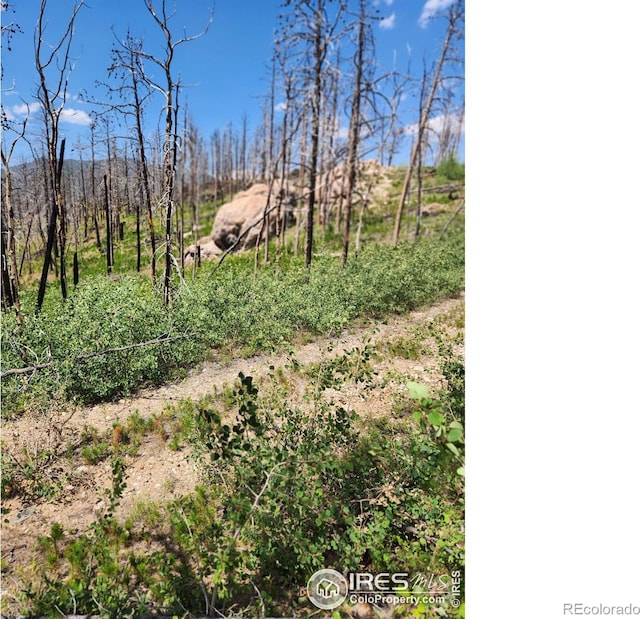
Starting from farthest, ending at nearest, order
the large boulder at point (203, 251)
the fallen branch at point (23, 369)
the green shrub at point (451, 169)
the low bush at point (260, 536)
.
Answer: the green shrub at point (451, 169)
the large boulder at point (203, 251)
the fallen branch at point (23, 369)
the low bush at point (260, 536)

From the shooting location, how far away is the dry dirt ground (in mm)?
1735

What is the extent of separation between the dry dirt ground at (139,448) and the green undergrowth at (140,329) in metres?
0.09

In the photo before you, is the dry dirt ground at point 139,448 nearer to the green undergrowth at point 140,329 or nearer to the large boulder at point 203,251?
the green undergrowth at point 140,329

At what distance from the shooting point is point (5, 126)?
1955mm

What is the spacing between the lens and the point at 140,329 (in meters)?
2.15

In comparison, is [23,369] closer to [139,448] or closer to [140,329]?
[140,329]

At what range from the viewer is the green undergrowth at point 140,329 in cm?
205

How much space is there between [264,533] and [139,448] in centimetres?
86

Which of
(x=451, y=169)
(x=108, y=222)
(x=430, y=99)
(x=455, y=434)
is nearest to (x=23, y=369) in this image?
A: (x=108, y=222)

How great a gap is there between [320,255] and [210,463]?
71.0 inches
